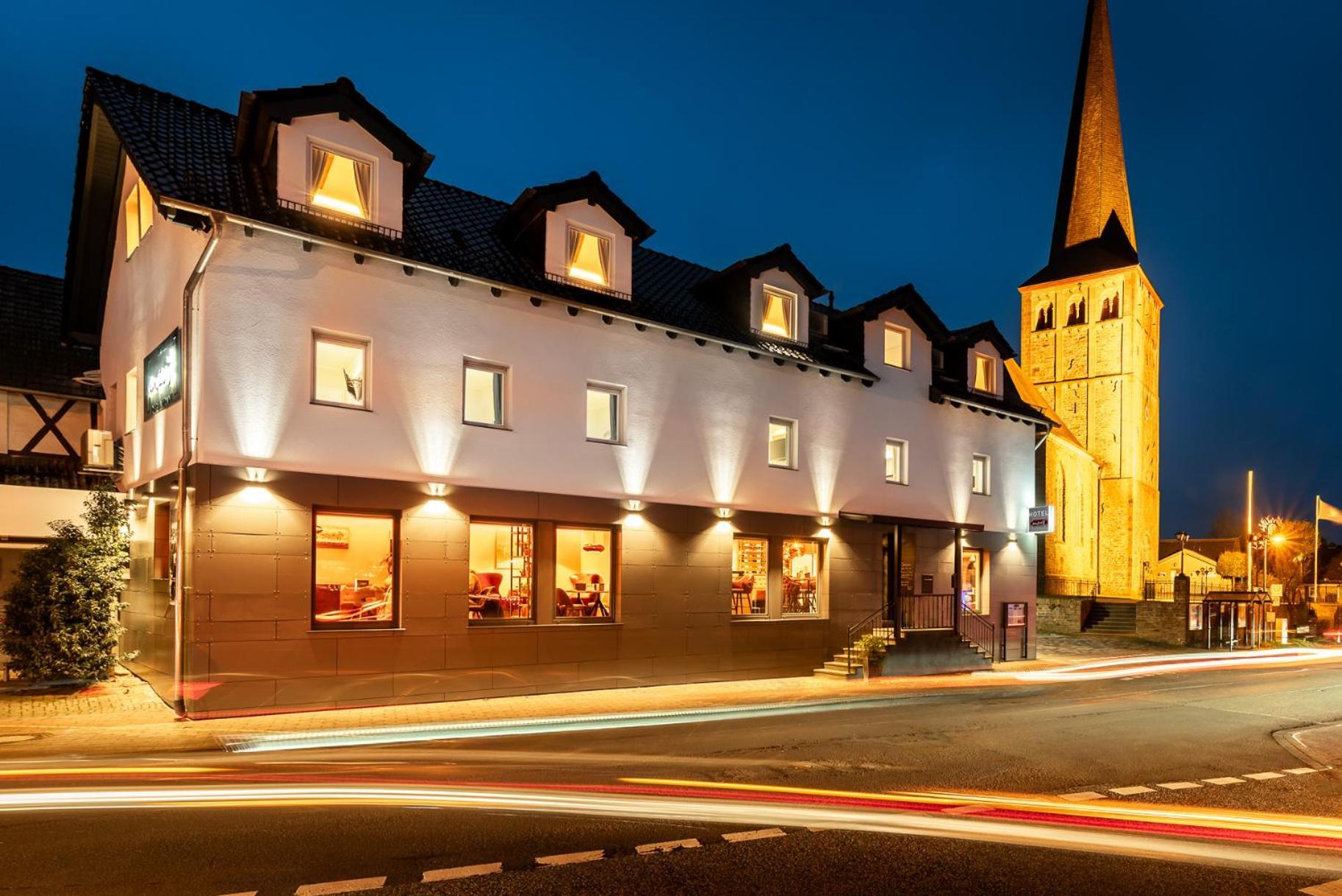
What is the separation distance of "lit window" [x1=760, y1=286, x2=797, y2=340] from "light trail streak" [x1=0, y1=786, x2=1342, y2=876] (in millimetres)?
15025

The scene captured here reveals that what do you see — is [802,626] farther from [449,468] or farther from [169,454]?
[169,454]

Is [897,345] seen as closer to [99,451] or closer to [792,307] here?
[792,307]

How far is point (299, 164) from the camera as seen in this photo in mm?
15414

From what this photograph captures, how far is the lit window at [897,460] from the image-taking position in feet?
81.5

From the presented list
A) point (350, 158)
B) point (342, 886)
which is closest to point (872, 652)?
point (350, 158)

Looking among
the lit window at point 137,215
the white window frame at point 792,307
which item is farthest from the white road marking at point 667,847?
the white window frame at point 792,307

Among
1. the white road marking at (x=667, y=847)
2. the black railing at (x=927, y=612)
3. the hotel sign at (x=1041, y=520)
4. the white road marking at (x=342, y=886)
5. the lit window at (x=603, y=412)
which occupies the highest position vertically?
the lit window at (x=603, y=412)

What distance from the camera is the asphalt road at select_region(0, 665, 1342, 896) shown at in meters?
6.50

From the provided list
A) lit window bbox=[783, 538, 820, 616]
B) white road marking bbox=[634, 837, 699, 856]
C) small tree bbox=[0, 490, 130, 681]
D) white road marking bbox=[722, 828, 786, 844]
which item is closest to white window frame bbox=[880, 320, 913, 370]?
lit window bbox=[783, 538, 820, 616]

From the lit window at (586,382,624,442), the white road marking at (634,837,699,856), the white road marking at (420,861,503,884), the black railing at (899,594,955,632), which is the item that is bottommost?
the black railing at (899,594,955,632)

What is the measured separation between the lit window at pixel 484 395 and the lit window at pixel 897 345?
11741 millimetres

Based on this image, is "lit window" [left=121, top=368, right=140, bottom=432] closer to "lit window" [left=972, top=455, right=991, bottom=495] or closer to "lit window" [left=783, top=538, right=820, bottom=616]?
"lit window" [left=783, top=538, right=820, bottom=616]

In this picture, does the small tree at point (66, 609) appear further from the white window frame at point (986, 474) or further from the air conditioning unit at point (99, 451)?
the white window frame at point (986, 474)

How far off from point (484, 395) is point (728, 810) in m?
10.6
